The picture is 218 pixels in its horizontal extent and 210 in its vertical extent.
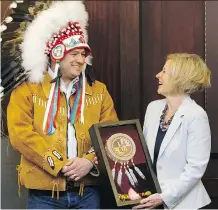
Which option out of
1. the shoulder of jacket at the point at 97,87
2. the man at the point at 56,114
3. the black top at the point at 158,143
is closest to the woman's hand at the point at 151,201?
the black top at the point at 158,143

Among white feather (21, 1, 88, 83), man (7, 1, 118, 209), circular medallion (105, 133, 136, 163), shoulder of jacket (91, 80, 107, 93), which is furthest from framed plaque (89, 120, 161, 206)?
white feather (21, 1, 88, 83)

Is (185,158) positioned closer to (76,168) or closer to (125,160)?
(125,160)

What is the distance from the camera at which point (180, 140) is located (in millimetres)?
2215

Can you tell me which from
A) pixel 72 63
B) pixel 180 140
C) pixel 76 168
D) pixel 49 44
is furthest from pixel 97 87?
pixel 180 140

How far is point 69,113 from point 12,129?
26cm

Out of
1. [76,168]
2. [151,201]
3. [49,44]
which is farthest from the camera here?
[49,44]

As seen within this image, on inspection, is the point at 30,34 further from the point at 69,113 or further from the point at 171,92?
the point at 171,92

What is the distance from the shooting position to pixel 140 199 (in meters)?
2.20

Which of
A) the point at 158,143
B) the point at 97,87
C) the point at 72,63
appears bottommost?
the point at 158,143

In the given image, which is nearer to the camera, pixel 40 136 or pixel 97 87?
pixel 40 136

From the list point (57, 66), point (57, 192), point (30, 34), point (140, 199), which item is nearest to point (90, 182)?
point (57, 192)

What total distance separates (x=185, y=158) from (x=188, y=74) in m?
0.34

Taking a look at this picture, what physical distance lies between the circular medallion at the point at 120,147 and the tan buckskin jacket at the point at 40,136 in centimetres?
17

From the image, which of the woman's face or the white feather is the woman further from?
the white feather
